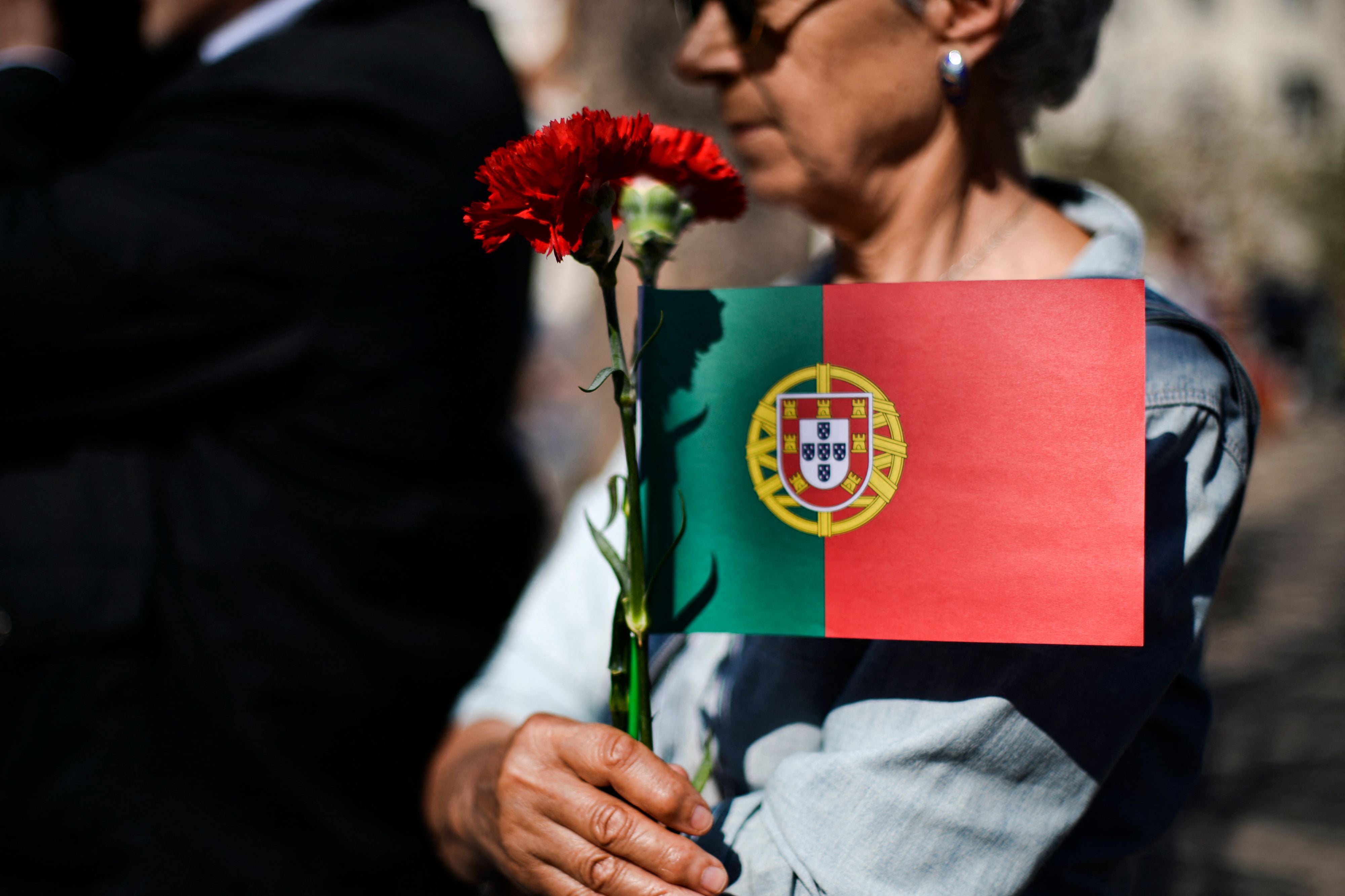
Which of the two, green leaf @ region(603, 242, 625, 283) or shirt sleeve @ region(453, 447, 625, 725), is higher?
green leaf @ region(603, 242, 625, 283)

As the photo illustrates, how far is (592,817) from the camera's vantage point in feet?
2.91

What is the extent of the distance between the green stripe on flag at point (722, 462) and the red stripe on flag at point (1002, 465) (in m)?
0.03

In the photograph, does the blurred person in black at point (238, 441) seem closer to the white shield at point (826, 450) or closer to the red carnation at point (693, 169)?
the red carnation at point (693, 169)

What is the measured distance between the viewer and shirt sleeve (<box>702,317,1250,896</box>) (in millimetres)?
876

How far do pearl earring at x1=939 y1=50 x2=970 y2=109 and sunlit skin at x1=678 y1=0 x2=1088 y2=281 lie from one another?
0.01 metres

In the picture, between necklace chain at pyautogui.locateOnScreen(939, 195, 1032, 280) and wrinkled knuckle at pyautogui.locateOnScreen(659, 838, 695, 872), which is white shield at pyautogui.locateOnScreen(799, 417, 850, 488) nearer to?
wrinkled knuckle at pyautogui.locateOnScreen(659, 838, 695, 872)

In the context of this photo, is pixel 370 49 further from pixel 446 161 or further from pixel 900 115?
pixel 900 115

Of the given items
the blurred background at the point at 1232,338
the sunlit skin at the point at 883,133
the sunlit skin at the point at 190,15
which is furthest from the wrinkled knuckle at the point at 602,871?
the sunlit skin at the point at 190,15

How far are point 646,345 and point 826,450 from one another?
18 cm

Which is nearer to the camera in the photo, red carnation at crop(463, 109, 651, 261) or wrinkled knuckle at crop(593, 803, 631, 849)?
red carnation at crop(463, 109, 651, 261)

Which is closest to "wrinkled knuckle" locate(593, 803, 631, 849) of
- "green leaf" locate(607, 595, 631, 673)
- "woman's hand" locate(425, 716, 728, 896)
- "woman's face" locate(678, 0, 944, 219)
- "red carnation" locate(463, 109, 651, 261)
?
"woman's hand" locate(425, 716, 728, 896)

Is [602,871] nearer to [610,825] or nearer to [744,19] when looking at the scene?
[610,825]

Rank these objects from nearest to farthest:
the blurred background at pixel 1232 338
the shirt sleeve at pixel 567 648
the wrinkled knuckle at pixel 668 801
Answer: the wrinkled knuckle at pixel 668 801
the shirt sleeve at pixel 567 648
the blurred background at pixel 1232 338

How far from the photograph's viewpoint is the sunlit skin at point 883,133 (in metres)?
1.05
